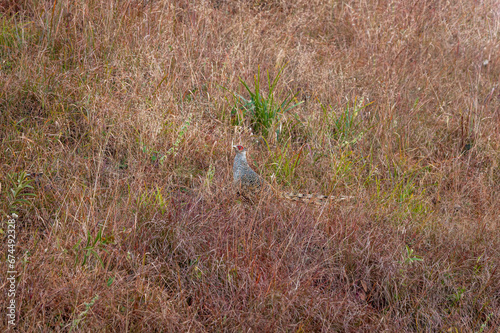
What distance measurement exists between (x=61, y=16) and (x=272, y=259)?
279 centimetres

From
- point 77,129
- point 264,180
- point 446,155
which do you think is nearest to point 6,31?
point 77,129

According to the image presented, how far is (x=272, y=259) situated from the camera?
2.65 m

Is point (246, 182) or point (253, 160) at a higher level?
point (246, 182)

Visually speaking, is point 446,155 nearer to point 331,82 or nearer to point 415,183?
point 415,183

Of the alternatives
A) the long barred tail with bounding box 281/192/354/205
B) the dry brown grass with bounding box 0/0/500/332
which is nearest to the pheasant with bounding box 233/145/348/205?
the long barred tail with bounding box 281/192/354/205

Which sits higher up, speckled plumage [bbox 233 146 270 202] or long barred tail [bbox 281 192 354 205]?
speckled plumage [bbox 233 146 270 202]

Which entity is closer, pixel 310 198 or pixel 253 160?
pixel 310 198

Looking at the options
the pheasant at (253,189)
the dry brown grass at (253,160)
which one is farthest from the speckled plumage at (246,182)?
the dry brown grass at (253,160)

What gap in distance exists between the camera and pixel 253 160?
11.9 ft

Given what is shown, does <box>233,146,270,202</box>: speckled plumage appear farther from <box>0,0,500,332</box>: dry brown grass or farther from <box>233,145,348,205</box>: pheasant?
<box>0,0,500,332</box>: dry brown grass

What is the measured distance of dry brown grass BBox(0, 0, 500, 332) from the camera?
7.92ft

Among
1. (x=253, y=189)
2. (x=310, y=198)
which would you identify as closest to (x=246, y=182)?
(x=253, y=189)

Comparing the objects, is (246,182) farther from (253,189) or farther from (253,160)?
(253,160)

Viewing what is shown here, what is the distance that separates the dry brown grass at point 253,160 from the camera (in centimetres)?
241
